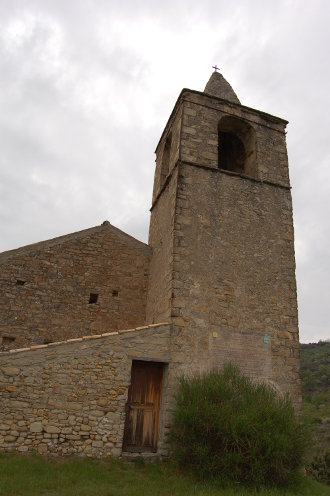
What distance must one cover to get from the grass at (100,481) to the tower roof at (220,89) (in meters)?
9.70

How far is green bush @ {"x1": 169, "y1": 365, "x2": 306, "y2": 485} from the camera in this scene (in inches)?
235

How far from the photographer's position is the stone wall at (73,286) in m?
9.14

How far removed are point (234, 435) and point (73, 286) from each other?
213 inches

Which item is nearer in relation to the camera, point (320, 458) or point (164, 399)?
point (164, 399)

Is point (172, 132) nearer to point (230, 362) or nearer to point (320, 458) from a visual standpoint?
point (230, 362)

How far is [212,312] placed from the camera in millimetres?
8039

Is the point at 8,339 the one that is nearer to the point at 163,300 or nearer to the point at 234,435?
the point at 163,300

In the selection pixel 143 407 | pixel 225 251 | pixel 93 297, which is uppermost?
pixel 225 251

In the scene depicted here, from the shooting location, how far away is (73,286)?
32.2ft

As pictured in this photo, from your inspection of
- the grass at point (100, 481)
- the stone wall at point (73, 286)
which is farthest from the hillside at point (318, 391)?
the grass at point (100, 481)

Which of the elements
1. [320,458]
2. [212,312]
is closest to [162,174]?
[212,312]

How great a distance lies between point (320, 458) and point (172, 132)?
39.6 feet

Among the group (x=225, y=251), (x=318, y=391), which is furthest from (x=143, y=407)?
(x=318, y=391)

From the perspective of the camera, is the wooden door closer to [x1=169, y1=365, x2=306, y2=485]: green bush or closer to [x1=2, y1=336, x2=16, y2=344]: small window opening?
[x1=169, y1=365, x2=306, y2=485]: green bush
